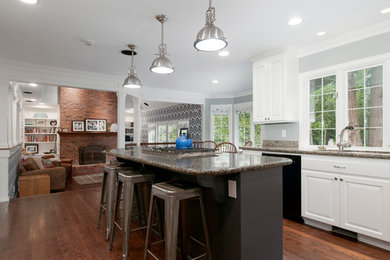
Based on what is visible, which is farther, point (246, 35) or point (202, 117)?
point (202, 117)

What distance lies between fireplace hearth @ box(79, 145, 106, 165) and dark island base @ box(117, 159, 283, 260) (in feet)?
22.4

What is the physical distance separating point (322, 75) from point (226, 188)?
2.62 meters

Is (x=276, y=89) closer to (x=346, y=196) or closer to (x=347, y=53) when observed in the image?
(x=347, y=53)

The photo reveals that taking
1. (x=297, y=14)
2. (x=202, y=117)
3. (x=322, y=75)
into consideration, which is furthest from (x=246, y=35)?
(x=202, y=117)

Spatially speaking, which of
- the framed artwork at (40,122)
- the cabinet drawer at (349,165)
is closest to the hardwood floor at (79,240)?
the cabinet drawer at (349,165)

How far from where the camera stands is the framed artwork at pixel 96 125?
7789 millimetres

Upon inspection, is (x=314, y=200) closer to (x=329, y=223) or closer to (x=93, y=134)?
(x=329, y=223)

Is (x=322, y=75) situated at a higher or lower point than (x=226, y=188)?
higher

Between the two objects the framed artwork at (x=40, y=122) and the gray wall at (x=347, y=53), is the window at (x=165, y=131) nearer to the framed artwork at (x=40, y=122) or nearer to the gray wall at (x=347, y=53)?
the framed artwork at (x=40, y=122)

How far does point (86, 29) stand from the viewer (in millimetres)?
2904

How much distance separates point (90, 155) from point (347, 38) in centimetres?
760

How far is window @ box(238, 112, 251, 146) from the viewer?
23.2ft

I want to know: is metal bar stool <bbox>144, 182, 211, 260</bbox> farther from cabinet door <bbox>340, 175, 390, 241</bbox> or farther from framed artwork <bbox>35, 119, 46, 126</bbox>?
framed artwork <bbox>35, 119, 46, 126</bbox>

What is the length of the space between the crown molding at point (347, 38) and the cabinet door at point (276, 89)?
38cm
